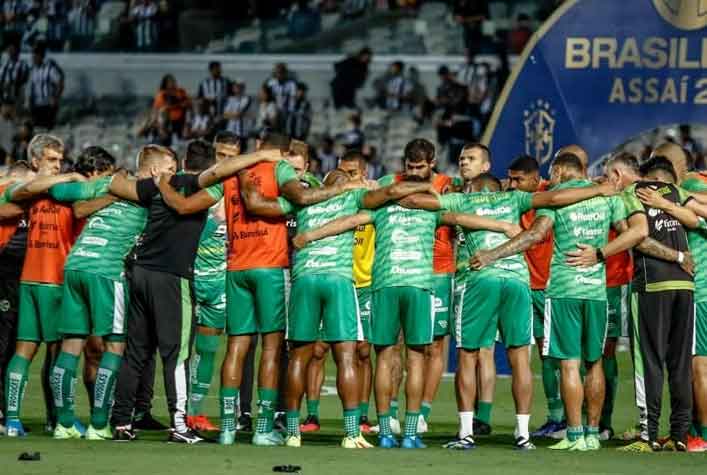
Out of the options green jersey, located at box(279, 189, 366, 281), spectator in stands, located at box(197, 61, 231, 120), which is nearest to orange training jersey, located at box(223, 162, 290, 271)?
green jersey, located at box(279, 189, 366, 281)

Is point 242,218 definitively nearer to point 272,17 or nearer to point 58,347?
point 58,347

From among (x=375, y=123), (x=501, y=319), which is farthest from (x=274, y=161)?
(x=375, y=123)

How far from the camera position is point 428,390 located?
559 inches

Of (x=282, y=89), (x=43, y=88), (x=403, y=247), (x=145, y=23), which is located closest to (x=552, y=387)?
(x=403, y=247)

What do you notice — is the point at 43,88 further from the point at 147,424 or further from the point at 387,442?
the point at 387,442

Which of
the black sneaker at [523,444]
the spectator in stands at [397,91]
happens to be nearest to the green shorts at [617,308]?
the black sneaker at [523,444]

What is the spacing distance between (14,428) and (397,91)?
66.3 feet

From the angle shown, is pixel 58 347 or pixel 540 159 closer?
pixel 58 347

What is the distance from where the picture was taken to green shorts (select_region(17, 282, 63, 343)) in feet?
46.0

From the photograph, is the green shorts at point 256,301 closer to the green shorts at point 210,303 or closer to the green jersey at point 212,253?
the green shorts at point 210,303

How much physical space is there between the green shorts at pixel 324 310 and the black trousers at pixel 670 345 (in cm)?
231

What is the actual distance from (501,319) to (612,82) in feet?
22.2

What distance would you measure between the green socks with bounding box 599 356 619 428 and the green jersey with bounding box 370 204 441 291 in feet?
7.77

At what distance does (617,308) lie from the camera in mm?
14883
